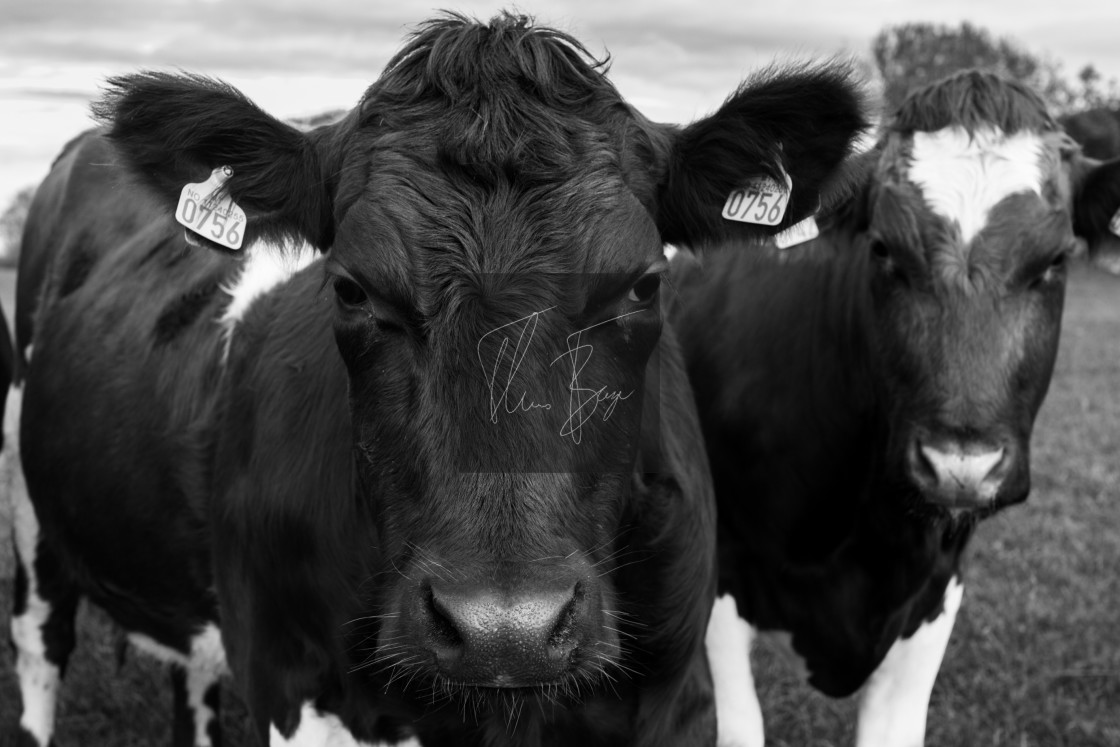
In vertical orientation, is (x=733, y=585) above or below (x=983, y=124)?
below

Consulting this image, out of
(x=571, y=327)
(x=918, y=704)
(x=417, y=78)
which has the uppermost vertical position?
(x=417, y=78)

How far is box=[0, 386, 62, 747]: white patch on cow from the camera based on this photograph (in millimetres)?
5145

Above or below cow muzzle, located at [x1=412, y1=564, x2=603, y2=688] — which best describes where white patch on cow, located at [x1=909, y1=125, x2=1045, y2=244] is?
below

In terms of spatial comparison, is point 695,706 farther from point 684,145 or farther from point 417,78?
point 417,78

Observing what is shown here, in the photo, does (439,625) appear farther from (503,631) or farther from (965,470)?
(965,470)

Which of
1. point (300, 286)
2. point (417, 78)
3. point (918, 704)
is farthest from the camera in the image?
point (918, 704)

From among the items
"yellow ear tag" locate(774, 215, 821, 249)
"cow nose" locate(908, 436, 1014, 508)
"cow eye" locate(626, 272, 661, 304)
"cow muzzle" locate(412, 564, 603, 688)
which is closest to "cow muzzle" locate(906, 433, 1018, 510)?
"cow nose" locate(908, 436, 1014, 508)

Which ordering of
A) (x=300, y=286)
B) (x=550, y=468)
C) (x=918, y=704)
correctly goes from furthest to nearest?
(x=918, y=704) < (x=300, y=286) < (x=550, y=468)

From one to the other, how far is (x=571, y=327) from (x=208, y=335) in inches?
75.1

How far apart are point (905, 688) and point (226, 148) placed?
9.58 ft

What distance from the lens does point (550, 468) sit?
8.09ft

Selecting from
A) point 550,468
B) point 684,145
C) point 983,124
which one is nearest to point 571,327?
point 550,468

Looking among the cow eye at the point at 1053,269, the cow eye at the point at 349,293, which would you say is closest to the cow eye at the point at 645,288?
the cow eye at the point at 349,293
